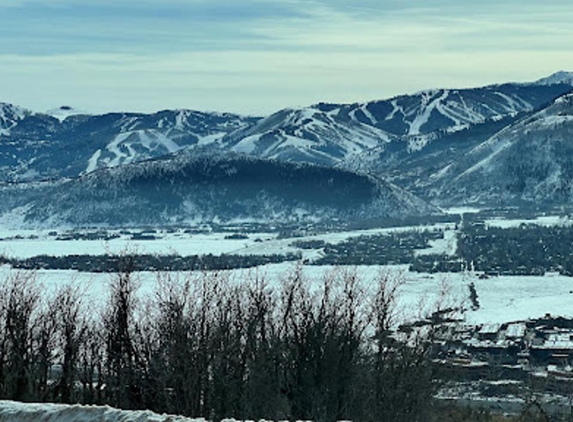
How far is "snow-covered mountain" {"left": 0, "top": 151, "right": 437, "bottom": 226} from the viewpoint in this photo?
14450 centimetres

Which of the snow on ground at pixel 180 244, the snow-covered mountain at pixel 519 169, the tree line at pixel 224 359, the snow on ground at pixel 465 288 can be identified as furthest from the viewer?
the snow-covered mountain at pixel 519 169

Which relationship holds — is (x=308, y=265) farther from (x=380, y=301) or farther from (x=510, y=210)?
(x=510, y=210)

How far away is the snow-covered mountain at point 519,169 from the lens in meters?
159

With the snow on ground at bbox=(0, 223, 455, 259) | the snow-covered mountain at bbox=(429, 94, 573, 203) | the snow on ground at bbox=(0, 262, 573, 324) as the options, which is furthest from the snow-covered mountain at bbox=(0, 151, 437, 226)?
the snow on ground at bbox=(0, 262, 573, 324)

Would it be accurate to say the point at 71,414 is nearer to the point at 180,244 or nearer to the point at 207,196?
the point at 180,244

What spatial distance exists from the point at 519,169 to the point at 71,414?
503ft

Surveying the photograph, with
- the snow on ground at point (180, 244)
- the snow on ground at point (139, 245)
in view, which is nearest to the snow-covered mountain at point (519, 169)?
the snow on ground at point (180, 244)

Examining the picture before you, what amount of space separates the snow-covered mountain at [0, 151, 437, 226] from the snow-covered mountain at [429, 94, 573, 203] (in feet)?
55.6

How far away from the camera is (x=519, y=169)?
16625 centimetres

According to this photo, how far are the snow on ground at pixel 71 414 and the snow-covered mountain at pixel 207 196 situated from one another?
122 meters

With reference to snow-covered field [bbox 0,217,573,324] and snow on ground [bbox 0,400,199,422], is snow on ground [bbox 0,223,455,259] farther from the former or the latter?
snow on ground [bbox 0,400,199,422]

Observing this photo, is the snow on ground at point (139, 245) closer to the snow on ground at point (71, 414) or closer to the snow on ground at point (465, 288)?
the snow on ground at point (465, 288)

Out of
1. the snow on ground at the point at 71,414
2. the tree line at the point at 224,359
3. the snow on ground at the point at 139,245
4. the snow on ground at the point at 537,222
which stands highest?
the snow on ground at the point at 71,414

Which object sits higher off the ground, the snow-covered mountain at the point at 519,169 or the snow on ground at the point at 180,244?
the snow-covered mountain at the point at 519,169
